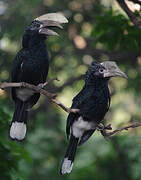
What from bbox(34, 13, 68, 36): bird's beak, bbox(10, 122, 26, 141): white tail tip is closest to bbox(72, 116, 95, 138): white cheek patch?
bbox(10, 122, 26, 141): white tail tip

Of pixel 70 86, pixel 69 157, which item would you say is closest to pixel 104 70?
pixel 69 157

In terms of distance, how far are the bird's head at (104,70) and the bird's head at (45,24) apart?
38 cm

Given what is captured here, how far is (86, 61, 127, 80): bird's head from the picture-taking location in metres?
3.04

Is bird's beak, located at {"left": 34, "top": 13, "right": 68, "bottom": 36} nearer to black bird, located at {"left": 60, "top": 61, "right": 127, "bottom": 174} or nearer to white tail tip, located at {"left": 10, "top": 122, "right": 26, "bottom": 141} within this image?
black bird, located at {"left": 60, "top": 61, "right": 127, "bottom": 174}

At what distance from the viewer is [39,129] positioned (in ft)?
21.9

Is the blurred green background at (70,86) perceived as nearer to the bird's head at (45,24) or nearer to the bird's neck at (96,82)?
the bird's head at (45,24)

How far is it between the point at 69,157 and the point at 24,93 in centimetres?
72

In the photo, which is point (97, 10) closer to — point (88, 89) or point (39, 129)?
point (39, 129)

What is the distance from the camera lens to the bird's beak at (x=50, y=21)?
3.06m

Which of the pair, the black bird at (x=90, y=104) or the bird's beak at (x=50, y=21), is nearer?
the bird's beak at (x=50, y=21)

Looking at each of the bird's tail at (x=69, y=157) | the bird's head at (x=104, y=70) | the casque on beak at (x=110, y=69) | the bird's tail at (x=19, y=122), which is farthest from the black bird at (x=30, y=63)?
the casque on beak at (x=110, y=69)

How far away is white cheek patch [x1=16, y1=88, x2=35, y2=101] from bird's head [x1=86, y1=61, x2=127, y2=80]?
2.13 ft

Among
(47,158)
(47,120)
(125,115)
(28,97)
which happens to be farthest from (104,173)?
(28,97)

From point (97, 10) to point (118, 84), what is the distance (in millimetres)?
1452
